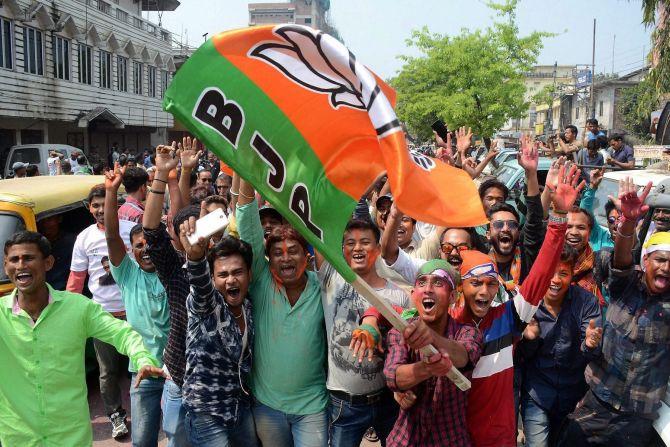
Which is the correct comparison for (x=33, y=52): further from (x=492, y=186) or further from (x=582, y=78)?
(x=582, y=78)

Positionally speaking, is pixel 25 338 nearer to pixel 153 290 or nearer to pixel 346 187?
pixel 153 290

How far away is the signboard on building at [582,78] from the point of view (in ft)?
166

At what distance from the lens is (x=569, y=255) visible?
3.64m

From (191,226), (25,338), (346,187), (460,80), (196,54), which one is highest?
(460,80)

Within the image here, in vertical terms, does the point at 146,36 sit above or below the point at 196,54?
above

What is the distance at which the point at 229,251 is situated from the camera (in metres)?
3.19

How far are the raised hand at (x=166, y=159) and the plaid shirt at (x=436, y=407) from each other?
159 centimetres

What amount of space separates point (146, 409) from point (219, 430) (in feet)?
2.45

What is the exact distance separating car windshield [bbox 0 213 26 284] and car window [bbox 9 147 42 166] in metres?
14.4

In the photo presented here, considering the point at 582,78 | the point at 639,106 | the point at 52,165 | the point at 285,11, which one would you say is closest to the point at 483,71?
the point at 639,106

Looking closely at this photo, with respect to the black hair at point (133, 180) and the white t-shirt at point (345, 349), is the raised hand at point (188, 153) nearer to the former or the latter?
the white t-shirt at point (345, 349)

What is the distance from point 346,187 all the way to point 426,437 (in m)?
1.22

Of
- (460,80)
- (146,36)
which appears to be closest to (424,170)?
(460,80)

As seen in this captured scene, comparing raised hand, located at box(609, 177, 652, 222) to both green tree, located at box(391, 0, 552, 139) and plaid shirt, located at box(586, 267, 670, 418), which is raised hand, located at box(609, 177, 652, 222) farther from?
green tree, located at box(391, 0, 552, 139)
